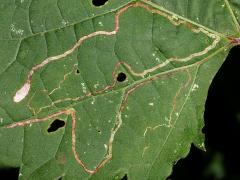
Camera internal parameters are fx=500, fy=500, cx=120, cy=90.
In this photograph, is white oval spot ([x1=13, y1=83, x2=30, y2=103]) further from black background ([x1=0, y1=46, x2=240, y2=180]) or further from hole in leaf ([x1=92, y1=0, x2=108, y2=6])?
black background ([x1=0, y1=46, x2=240, y2=180])

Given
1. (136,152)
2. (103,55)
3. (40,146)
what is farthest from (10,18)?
(136,152)

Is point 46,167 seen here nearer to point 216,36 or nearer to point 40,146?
point 40,146

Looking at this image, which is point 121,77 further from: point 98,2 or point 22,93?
point 22,93

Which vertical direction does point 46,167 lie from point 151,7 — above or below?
below

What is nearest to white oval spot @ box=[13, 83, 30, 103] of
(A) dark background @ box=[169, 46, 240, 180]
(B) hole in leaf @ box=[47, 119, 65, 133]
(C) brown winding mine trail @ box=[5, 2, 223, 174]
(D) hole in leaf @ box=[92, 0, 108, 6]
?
(C) brown winding mine trail @ box=[5, 2, 223, 174]

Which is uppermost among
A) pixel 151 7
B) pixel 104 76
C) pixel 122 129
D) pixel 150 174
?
pixel 151 7

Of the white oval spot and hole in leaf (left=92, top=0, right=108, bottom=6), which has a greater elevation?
hole in leaf (left=92, top=0, right=108, bottom=6)
